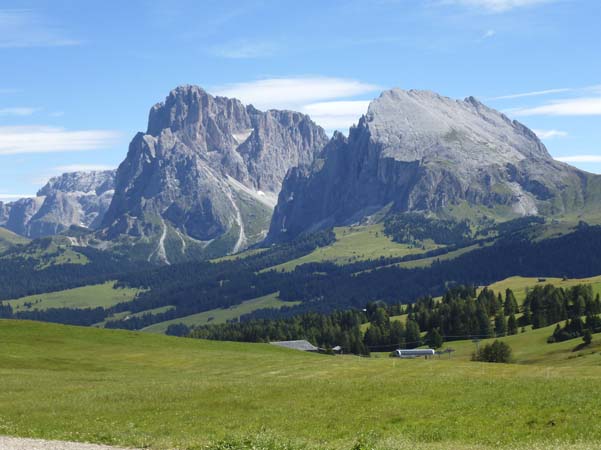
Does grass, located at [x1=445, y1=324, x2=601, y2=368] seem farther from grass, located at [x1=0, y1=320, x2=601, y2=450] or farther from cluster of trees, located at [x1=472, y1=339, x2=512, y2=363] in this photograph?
grass, located at [x1=0, y1=320, x2=601, y2=450]

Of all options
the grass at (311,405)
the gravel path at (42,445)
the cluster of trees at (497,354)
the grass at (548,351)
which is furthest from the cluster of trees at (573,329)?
the gravel path at (42,445)

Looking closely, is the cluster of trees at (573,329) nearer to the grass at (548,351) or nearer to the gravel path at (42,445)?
the grass at (548,351)

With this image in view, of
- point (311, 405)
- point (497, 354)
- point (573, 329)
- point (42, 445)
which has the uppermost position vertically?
point (42, 445)

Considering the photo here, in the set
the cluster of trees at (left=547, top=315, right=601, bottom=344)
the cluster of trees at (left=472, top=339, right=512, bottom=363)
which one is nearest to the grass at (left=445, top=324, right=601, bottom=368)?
the cluster of trees at (left=472, top=339, right=512, bottom=363)

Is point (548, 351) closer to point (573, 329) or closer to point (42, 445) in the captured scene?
point (573, 329)

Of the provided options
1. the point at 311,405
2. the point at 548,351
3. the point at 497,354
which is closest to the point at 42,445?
the point at 311,405

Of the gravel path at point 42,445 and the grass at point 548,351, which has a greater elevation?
the gravel path at point 42,445

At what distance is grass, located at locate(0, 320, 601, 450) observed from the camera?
4359cm

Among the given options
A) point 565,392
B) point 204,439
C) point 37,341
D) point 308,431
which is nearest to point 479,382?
point 565,392

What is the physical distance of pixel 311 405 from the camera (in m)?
58.7

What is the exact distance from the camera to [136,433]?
156 feet

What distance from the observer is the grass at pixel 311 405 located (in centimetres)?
4359

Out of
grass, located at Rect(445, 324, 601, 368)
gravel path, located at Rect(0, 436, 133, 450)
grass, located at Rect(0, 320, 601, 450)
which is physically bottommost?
grass, located at Rect(445, 324, 601, 368)

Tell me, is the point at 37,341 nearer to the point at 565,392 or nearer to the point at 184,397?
the point at 184,397
